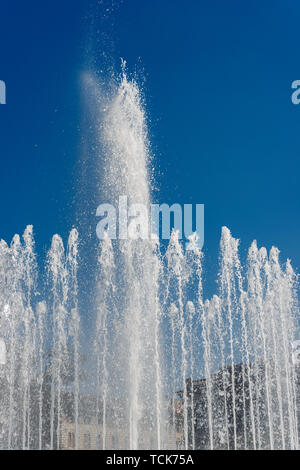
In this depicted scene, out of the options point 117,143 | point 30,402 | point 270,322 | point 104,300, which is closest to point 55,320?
point 104,300

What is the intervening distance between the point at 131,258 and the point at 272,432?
531 inches

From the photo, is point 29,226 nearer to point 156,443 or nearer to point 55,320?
point 55,320

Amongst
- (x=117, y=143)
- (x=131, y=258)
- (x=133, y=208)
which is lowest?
(x=131, y=258)

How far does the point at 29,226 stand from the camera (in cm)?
3069

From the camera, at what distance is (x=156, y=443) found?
22359 mm

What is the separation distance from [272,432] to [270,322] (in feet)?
18.3

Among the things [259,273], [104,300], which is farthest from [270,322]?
[104,300]

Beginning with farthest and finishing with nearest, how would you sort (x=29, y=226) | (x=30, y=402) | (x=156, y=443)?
1. (x=30, y=402)
2. (x=29, y=226)
3. (x=156, y=443)
